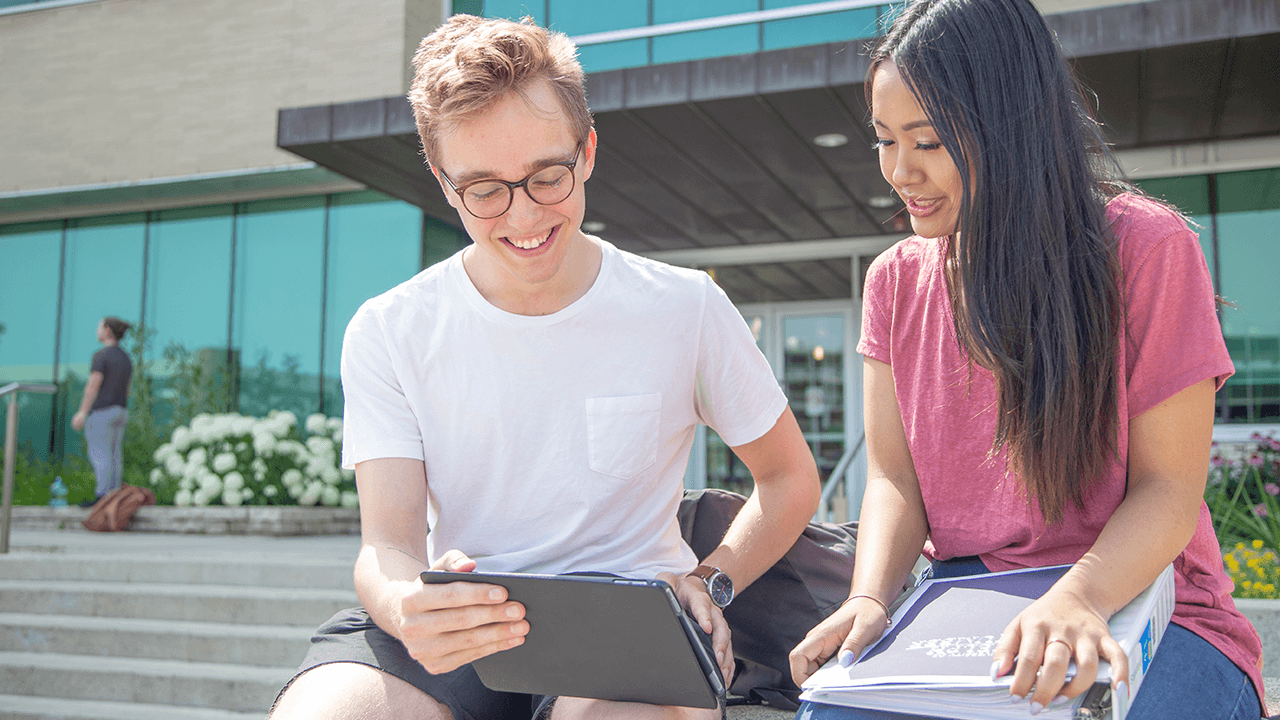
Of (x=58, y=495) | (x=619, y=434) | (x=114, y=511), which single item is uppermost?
(x=619, y=434)

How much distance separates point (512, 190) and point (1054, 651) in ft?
3.86

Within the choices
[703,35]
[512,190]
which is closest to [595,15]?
[703,35]

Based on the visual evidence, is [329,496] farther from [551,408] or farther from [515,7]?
[551,408]

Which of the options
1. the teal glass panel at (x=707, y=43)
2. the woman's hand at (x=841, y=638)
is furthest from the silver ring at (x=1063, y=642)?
the teal glass panel at (x=707, y=43)

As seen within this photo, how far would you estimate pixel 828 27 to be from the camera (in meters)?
8.80

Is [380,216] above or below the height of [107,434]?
above

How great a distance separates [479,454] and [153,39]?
41.0ft

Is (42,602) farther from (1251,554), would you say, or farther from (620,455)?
(1251,554)

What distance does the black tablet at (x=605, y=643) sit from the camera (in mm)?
1212

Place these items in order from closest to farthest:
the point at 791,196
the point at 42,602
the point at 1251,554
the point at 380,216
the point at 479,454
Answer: the point at 479,454 → the point at 1251,554 → the point at 42,602 → the point at 791,196 → the point at 380,216

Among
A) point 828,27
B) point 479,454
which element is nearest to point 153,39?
point 828,27

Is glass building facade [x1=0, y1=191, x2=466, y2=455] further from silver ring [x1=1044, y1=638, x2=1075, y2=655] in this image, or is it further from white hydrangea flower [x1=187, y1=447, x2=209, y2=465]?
silver ring [x1=1044, y1=638, x2=1075, y2=655]

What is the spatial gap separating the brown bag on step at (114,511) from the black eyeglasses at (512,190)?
831 centimetres

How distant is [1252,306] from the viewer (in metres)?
8.47
